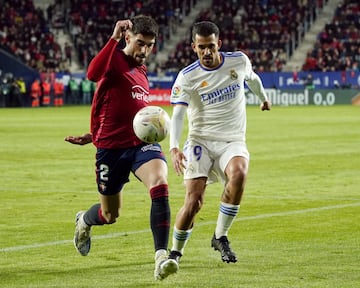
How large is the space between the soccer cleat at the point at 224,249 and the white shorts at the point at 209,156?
572 mm

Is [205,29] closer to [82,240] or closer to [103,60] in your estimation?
[103,60]

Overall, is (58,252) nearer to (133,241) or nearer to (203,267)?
(133,241)

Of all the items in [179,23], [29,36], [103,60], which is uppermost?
[103,60]

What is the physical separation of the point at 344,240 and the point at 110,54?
334cm

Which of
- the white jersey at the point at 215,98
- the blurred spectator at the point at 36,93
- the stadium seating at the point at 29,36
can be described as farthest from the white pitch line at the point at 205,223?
the stadium seating at the point at 29,36

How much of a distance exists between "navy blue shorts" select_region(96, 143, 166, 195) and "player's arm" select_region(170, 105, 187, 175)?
0.48 ft

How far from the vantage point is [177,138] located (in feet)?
29.8

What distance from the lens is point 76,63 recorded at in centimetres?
5962

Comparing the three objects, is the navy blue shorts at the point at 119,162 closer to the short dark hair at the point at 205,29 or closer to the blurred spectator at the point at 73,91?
the short dark hair at the point at 205,29

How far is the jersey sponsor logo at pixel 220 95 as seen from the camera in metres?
9.64

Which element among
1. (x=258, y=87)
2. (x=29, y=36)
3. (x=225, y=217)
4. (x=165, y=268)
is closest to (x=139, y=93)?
(x=225, y=217)

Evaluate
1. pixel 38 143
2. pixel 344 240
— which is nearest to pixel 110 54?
pixel 344 240

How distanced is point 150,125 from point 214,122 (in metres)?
1.17

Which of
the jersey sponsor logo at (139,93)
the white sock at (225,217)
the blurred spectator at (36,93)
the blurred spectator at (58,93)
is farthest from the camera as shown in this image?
the blurred spectator at (58,93)
